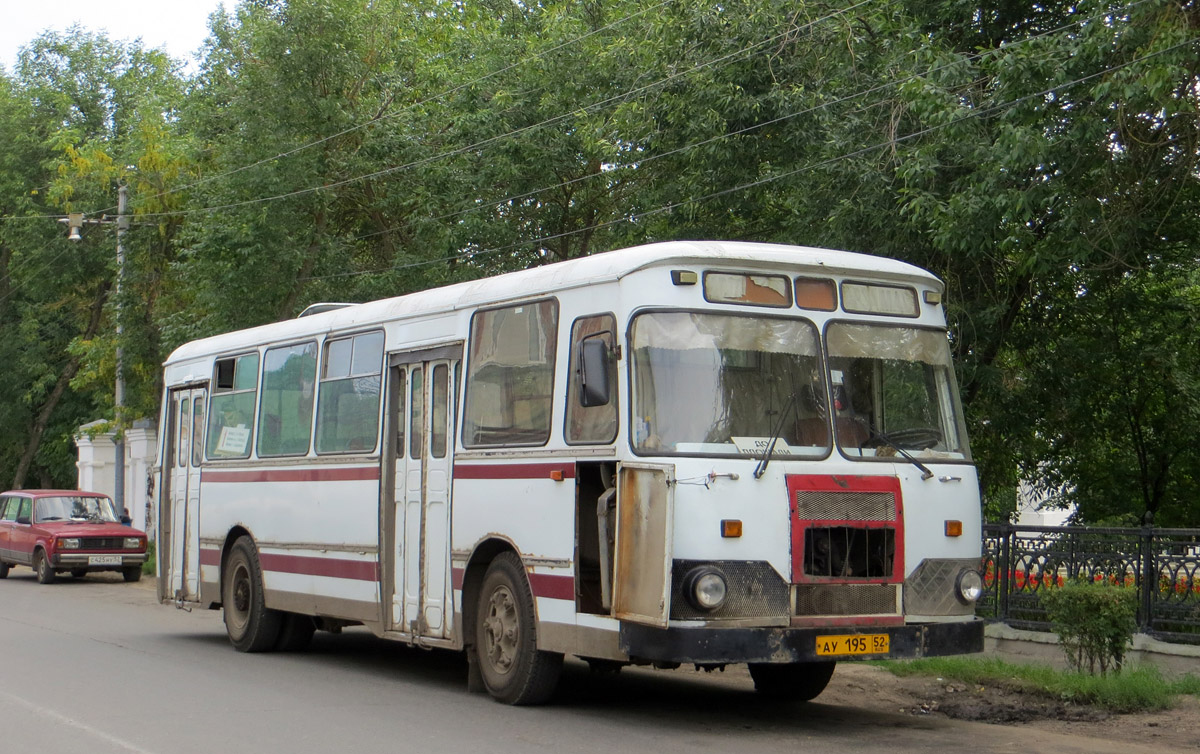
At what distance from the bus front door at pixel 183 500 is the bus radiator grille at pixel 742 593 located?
331 inches

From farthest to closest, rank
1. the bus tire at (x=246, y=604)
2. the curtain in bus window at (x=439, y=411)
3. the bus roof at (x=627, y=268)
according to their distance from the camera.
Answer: the bus tire at (x=246, y=604)
the curtain in bus window at (x=439, y=411)
the bus roof at (x=627, y=268)

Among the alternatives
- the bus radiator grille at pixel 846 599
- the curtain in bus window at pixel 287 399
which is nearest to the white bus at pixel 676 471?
the bus radiator grille at pixel 846 599

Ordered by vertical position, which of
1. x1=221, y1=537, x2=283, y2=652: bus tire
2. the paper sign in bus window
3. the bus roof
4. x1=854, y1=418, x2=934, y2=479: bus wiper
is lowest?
x1=221, y1=537, x2=283, y2=652: bus tire

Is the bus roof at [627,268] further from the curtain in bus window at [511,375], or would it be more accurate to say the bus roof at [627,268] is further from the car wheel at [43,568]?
the car wheel at [43,568]

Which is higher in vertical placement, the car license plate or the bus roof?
the bus roof

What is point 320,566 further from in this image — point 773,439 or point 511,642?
point 773,439

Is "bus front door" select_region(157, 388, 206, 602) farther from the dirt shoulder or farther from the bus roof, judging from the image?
the dirt shoulder

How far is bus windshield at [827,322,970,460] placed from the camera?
970 cm

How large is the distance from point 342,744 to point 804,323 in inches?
159

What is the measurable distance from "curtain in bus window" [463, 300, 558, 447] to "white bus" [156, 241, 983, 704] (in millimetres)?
20

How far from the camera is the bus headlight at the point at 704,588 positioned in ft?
28.8

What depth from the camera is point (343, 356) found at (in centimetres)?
1312

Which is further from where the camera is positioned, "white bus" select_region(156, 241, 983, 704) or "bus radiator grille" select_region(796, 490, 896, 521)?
"bus radiator grille" select_region(796, 490, 896, 521)

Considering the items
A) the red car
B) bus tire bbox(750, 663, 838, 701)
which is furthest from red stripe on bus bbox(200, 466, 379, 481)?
the red car
